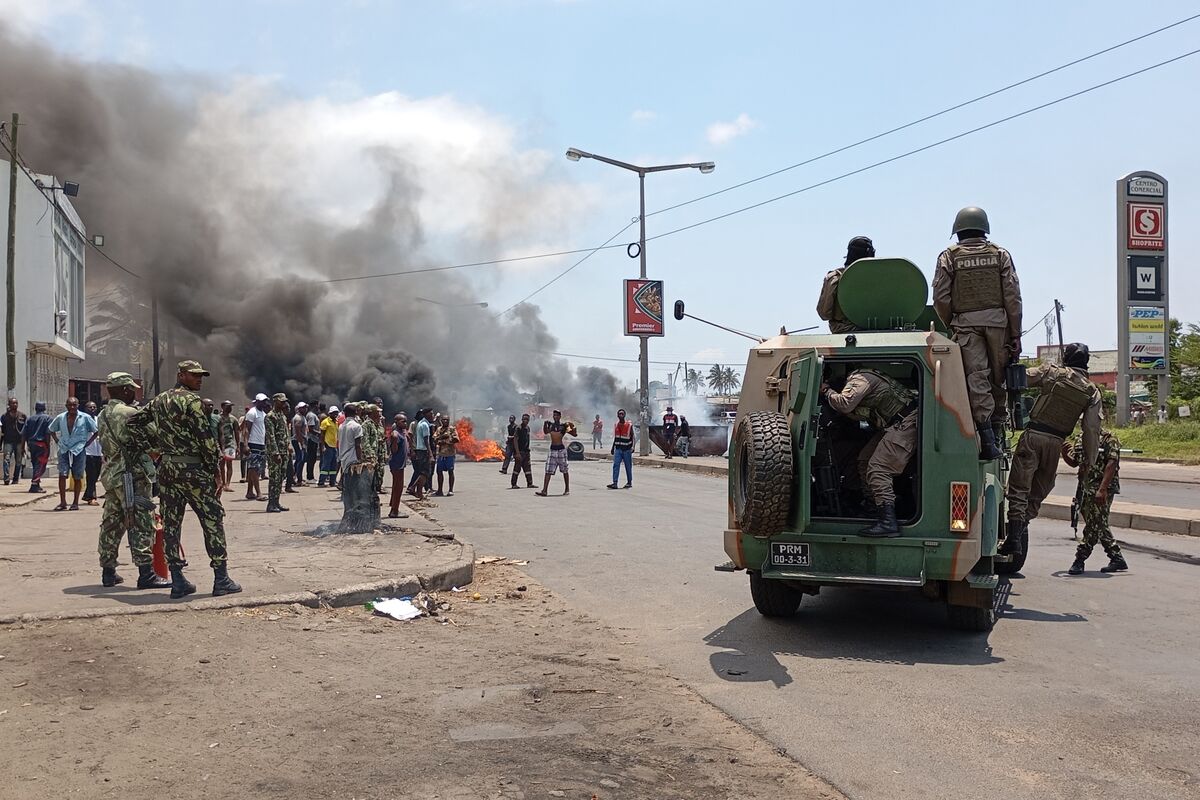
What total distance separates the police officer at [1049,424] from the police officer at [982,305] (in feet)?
3.51

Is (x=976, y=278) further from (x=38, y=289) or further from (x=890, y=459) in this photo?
(x=38, y=289)

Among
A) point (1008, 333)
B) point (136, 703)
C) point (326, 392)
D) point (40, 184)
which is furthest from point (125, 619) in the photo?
point (326, 392)

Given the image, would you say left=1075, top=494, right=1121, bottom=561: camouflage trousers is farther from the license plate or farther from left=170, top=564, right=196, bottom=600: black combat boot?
left=170, top=564, right=196, bottom=600: black combat boot

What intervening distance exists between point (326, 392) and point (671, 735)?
42.0m

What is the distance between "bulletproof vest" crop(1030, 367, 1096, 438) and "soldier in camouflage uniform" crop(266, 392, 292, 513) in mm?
9947

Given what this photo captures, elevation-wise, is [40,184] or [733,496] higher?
[40,184]

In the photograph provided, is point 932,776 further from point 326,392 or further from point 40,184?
point 326,392

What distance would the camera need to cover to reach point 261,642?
5867 millimetres

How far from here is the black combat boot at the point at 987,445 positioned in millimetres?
6109

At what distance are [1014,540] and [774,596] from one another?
74.9 inches

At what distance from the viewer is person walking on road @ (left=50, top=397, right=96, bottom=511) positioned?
534 inches

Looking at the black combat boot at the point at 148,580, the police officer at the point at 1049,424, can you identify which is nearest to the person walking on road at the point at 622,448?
the police officer at the point at 1049,424

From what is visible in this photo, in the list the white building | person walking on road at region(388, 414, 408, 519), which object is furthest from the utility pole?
person walking on road at region(388, 414, 408, 519)

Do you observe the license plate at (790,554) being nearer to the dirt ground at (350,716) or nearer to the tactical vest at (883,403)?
the tactical vest at (883,403)
